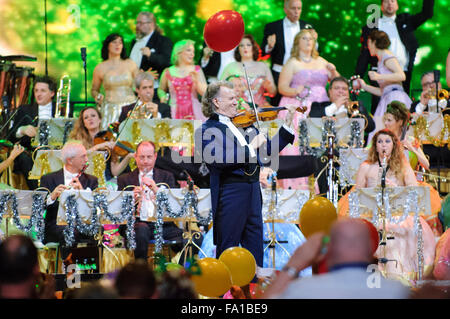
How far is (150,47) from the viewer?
26.5ft

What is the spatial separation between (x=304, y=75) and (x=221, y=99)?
9.50 ft

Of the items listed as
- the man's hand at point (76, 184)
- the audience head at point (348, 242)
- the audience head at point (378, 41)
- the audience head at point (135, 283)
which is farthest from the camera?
the audience head at point (378, 41)

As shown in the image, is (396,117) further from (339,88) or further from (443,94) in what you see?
(443,94)

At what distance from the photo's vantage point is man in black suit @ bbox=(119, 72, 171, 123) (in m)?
6.86

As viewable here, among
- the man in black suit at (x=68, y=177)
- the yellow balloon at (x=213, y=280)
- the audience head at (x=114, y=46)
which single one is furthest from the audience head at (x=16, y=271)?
the audience head at (x=114, y=46)

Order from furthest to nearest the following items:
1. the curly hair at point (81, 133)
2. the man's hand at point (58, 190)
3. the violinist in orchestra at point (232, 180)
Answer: the curly hair at point (81, 133)
the man's hand at point (58, 190)
the violinist in orchestra at point (232, 180)

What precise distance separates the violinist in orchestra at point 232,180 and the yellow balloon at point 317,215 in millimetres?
851

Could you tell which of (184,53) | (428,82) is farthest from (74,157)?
(428,82)

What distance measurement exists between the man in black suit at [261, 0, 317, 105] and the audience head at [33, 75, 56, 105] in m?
2.40

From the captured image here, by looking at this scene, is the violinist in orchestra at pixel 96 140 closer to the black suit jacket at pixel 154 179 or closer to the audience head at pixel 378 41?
the black suit jacket at pixel 154 179

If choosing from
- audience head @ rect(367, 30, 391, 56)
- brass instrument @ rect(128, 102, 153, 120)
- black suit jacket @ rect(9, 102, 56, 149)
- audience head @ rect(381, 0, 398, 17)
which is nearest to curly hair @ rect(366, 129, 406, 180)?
audience head @ rect(367, 30, 391, 56)

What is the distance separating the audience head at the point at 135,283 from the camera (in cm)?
225

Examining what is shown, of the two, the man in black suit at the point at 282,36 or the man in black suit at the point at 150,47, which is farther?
the man in black suit at the point at 150,47
